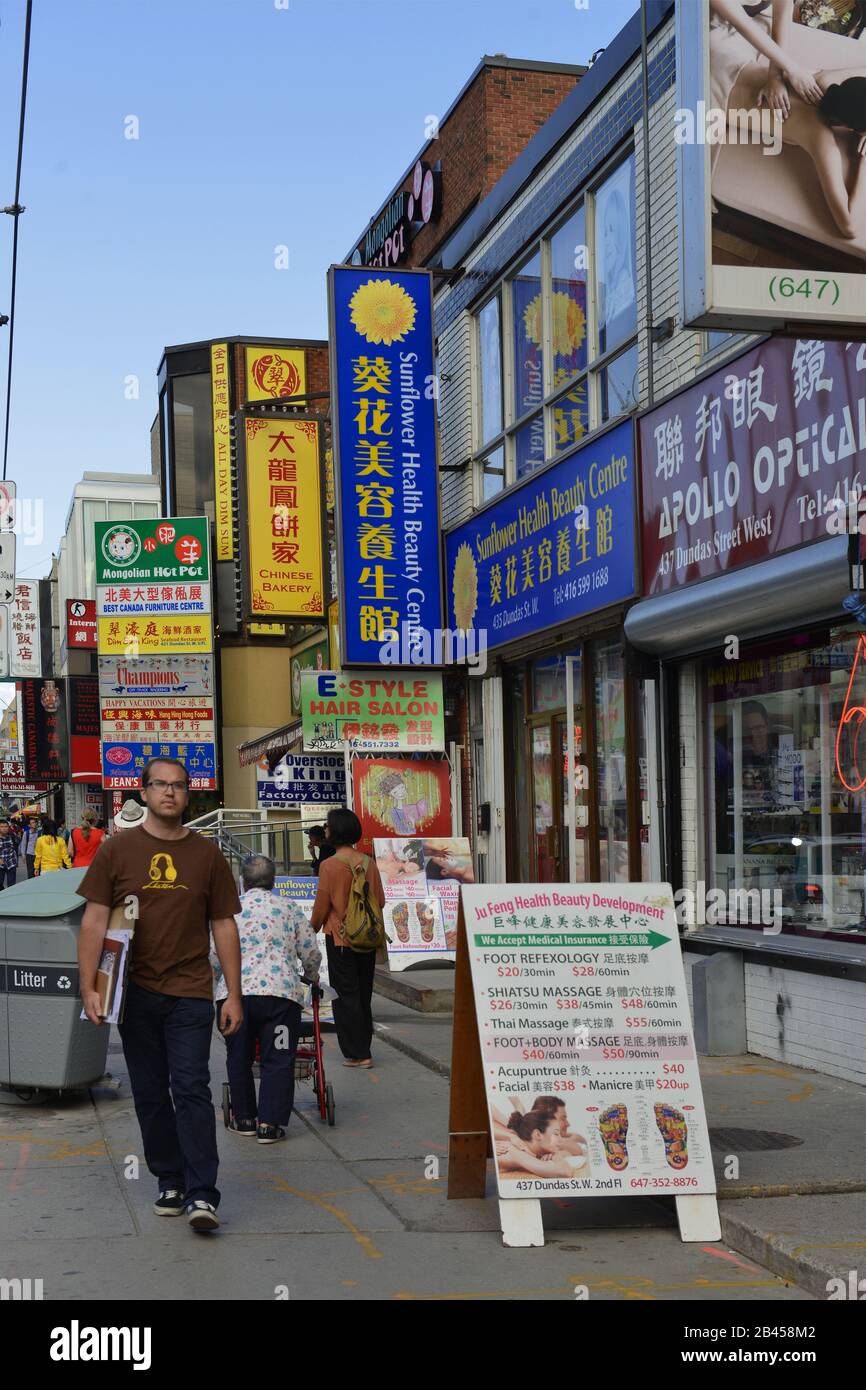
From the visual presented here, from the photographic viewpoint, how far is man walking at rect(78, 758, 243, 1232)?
6.46 m

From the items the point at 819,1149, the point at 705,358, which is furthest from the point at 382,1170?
the point at 705,358

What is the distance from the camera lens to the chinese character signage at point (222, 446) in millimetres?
31312

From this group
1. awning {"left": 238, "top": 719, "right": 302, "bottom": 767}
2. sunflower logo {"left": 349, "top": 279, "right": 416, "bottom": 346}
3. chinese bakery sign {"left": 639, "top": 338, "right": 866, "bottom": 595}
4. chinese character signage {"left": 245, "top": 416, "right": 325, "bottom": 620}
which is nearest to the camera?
chinese bakery sign {"left": 639, "top": 338, "right": 866, "bottom": 595}

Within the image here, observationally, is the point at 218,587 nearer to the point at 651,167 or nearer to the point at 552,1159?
the point at 651,167

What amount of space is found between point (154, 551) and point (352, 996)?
2044 centimetres

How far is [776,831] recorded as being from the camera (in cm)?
1042

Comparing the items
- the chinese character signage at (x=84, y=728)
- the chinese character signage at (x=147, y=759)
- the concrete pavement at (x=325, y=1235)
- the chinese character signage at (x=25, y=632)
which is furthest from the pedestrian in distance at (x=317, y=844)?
the chinese character signage at (x=84, y=728)

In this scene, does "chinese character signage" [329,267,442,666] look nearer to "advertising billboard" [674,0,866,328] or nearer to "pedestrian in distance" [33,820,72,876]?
"advertising billboard" [674,0,866,328]

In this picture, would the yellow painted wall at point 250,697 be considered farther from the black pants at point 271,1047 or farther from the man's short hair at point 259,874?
the black pants at point 271,1047

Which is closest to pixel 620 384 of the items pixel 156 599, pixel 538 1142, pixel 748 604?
pixel 748 604

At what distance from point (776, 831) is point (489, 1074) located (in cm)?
459


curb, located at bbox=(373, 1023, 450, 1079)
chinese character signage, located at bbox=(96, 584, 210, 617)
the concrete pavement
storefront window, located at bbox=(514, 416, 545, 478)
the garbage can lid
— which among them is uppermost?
chinese character signage, located at bbox=(96, 584, 210, 617)

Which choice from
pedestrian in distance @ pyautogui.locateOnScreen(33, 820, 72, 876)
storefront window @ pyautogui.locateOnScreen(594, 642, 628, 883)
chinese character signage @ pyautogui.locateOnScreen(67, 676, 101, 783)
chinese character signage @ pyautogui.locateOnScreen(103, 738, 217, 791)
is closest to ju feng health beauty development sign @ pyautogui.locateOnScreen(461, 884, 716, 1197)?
storefront window @ pyautogui.locateOnScreen(594, 642, 628, 883)

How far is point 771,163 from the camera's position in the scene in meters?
7.05
